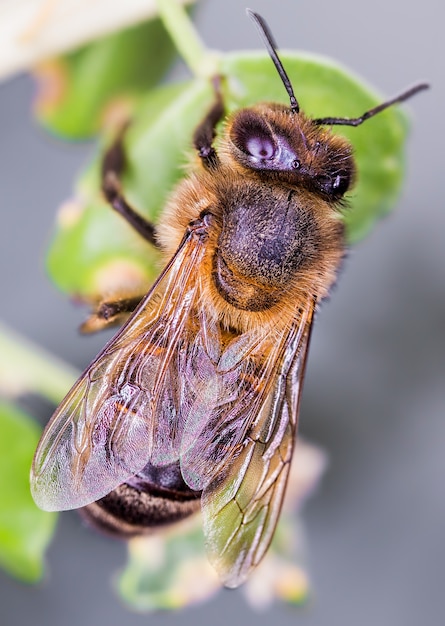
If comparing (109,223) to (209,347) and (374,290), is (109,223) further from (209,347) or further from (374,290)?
(374,290)

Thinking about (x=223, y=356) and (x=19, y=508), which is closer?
(x=223, y=356)

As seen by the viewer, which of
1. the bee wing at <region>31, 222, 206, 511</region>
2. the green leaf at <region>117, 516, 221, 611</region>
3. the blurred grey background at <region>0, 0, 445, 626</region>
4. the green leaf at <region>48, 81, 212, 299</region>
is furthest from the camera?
the blurred grey background at <region>0, 0, 445, 626</region>

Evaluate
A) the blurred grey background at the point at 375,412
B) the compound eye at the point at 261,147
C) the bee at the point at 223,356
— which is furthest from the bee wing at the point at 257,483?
the blurred grey background at the point at 375,412

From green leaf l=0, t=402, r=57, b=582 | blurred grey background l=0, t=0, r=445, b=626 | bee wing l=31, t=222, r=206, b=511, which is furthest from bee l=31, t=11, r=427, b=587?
blurred grey background l=0, t=0, r=445, b=626

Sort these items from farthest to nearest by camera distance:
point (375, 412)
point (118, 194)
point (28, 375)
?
1. point (375, 412)
2. point (28, 375)
3. point (118, 194)

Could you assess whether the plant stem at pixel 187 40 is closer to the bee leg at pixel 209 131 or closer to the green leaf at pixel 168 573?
the bee leg at pixel 209 131

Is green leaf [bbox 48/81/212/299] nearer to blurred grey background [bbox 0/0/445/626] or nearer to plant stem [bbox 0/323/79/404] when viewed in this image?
plant stem [bbox 0/323/79/404]

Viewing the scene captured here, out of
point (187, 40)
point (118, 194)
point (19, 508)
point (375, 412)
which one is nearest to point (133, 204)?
point (118, 194)

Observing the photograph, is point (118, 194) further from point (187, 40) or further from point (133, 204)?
point (187, 40)
